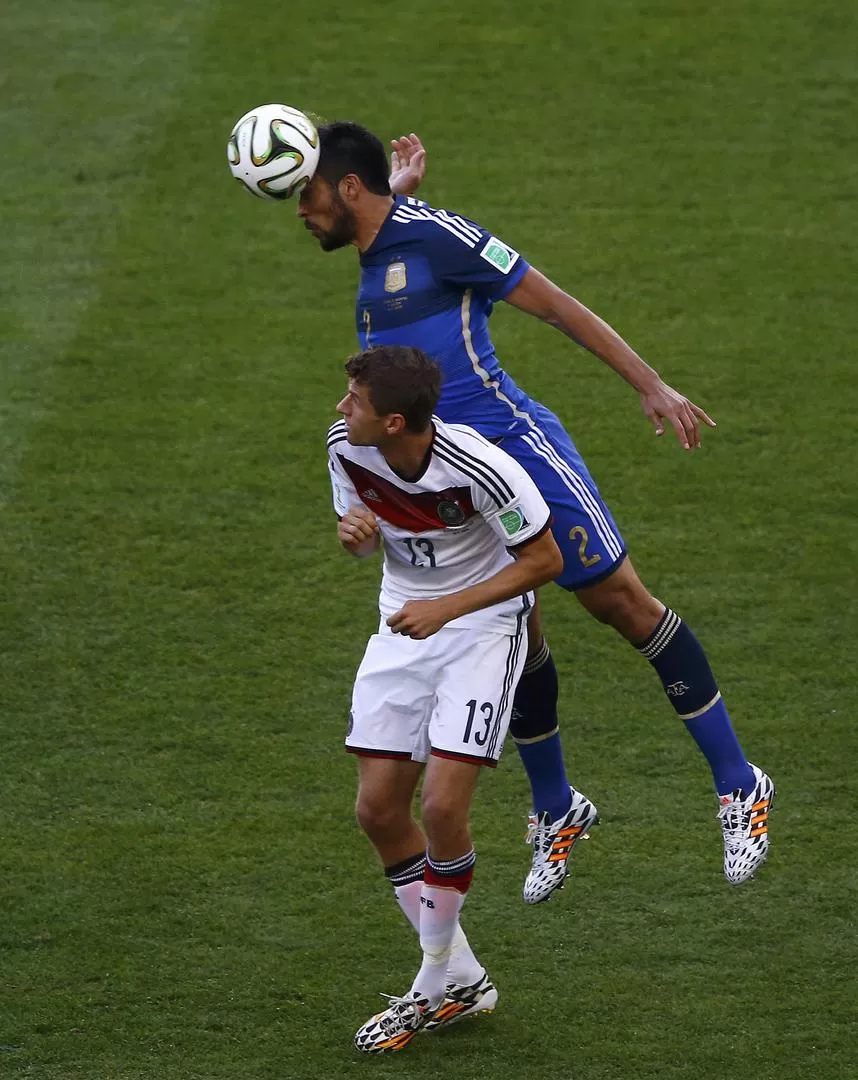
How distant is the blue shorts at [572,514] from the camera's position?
570 centimetres

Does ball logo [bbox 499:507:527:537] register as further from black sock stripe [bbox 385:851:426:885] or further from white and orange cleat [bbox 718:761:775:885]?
white and orange cleat [bbox 718:761:775:885]

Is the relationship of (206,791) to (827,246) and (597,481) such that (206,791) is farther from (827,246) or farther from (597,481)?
(827,246)

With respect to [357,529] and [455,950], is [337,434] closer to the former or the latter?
[357,529]

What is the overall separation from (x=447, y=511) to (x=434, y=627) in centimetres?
43

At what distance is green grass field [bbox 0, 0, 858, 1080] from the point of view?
19.3 feet

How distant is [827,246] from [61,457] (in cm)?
478

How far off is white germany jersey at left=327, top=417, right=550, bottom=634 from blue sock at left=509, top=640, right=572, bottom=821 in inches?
23.0

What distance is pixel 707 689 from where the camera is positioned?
5965 millimetres

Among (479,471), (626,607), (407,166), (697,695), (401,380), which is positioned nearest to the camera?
(401,380)

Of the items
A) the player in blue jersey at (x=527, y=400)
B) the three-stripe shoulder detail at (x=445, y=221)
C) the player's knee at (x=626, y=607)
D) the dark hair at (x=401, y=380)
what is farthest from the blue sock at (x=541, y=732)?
the three-stripe shoulder detail at (x=445, y=221)

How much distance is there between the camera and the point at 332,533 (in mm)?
8555

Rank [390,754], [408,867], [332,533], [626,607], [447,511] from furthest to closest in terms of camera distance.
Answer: [332,533]
[626,607]
[408,867]
[390,754]
[447,511]

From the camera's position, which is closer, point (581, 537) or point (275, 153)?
point (275, 153)

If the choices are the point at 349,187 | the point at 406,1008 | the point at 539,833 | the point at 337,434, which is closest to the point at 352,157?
the point at 349,187
